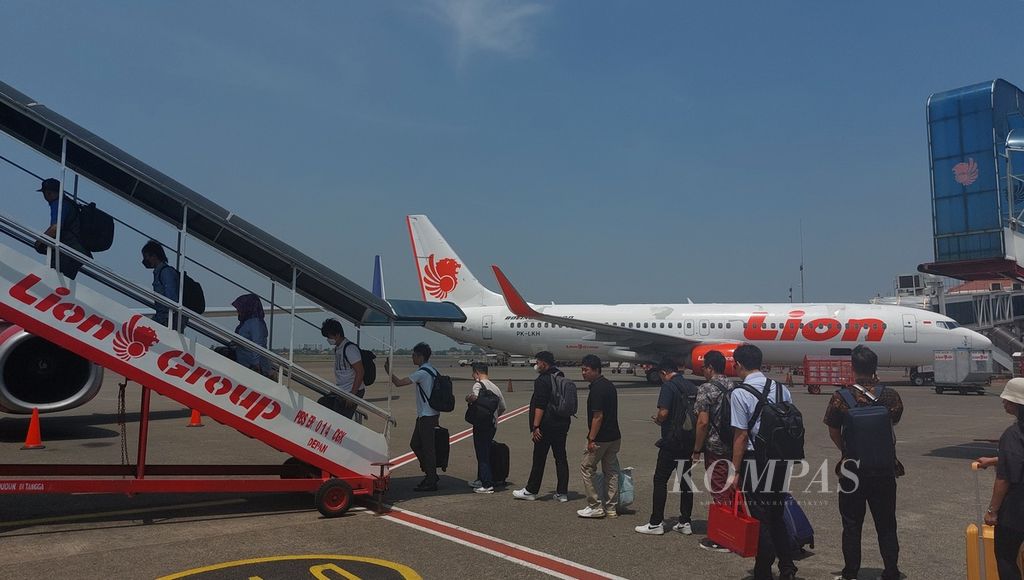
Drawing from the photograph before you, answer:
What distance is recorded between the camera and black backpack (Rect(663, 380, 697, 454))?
245 inches

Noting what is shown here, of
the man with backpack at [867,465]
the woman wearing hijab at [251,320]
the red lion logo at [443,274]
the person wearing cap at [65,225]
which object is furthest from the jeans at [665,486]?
the red lion logo at [443,274]

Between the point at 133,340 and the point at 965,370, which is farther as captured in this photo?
the point at 965,370

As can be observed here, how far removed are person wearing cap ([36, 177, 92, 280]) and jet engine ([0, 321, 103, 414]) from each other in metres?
5.01

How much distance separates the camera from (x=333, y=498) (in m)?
6.82

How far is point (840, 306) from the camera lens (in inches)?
1020

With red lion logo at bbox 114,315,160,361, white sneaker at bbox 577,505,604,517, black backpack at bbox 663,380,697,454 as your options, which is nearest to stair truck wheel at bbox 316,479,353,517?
red lion logo at bbox 114,315,160,361

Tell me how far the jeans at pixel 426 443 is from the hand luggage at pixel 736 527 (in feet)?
12.2

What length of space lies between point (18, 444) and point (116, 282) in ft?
23.7

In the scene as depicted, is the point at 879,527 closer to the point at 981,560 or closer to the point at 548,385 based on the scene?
the point at 981,560

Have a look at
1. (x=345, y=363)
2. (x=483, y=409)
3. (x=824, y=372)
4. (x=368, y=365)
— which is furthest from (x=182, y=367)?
(x=824, y=372)

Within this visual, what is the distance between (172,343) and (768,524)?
563 centimetres

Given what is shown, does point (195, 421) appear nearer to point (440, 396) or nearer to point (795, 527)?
point (440, 396)

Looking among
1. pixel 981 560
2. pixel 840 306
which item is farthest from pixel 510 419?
pixel 840 306

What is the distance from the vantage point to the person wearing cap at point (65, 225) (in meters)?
6.49
